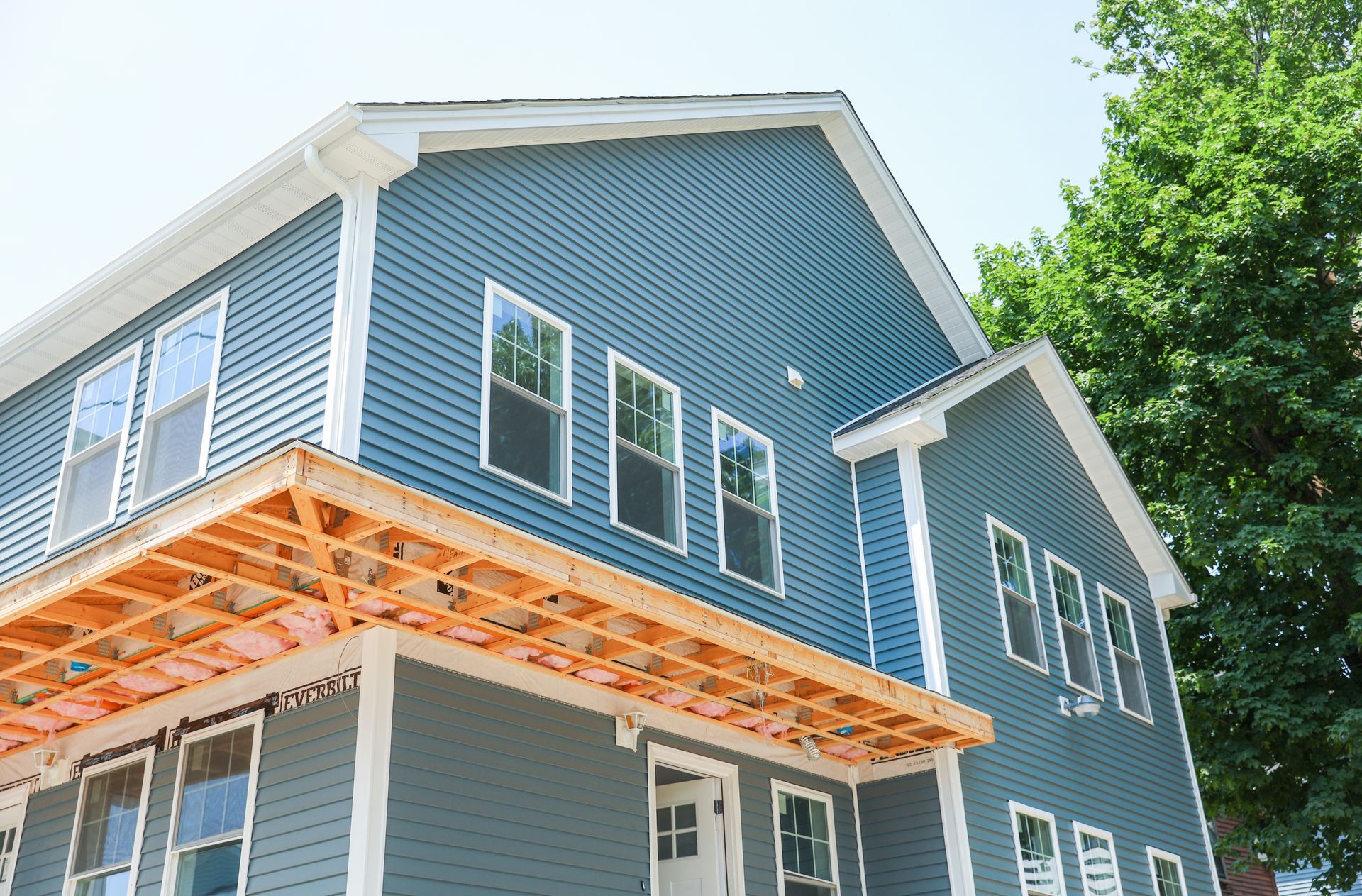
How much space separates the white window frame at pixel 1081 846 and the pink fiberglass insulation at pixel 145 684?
873 centimetres

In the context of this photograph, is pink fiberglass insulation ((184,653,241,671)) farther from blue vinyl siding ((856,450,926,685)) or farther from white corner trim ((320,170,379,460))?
blue vinyl siding ((856,450,926,685))

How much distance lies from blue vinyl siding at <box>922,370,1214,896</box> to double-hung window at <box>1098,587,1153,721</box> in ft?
0.59

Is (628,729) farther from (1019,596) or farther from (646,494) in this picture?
(1019,596)

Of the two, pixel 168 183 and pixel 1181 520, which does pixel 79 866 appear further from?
pixel 1181 520

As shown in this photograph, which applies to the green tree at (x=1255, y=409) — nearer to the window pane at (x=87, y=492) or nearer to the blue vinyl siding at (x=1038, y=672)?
the blue vinyl siding at (x=1038, y=672)

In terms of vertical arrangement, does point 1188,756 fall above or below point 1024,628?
below

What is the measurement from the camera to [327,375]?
7.43 metres

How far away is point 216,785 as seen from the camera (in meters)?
7.52

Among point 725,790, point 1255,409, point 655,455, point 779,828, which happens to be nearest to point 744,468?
point 655,455

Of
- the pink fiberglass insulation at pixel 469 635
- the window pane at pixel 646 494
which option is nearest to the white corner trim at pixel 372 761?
the pink fiberglass insulation at pixel 469 635

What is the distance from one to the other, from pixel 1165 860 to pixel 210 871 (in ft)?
35.4

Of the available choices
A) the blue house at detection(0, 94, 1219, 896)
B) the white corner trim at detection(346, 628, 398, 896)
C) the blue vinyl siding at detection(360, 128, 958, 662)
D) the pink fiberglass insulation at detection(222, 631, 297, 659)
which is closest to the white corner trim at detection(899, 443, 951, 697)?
the blue house at detection(0, 94, 1219, 896)

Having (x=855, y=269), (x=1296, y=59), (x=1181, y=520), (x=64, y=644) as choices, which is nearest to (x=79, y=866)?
(x=64, y=644)

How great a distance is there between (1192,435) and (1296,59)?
374 inches
